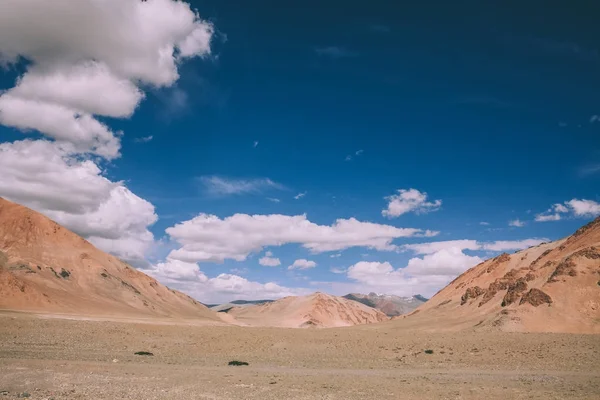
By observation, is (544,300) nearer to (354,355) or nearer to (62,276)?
(354,355)

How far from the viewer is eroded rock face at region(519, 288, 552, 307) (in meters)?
62.3

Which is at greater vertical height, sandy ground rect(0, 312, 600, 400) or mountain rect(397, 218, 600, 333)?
mountain rect(397, 218, 600, 333)

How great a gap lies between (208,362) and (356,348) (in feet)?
51.9

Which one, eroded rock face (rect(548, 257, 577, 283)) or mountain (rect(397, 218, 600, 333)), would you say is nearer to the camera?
mountain (rect(397, 218, 600, 333))

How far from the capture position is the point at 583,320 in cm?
5647

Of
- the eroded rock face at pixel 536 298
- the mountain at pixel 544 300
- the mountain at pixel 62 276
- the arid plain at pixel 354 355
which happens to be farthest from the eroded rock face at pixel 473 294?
the mountain at pixel 62 276

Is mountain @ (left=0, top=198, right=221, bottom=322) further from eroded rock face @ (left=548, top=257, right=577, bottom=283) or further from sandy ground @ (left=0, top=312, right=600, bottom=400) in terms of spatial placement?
eroded rock face @ (left=548, top=257, right=577, bottom=283)

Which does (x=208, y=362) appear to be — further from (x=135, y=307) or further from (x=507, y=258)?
(x=135, y=307)

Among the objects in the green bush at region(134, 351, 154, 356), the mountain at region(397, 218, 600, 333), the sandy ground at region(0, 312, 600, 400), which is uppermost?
the mountain at region(397, 218, 600, 333)

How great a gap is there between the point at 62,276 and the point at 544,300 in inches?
5268

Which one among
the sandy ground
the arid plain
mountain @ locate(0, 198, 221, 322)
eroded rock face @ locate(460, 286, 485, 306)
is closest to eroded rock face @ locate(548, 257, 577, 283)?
the arid plain

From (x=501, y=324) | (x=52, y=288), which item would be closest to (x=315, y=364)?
(x=501, y=324)

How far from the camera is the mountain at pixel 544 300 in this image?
57781mm

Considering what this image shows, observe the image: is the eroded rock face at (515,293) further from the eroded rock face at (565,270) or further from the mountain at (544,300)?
the eroded rock face at (565,270)
